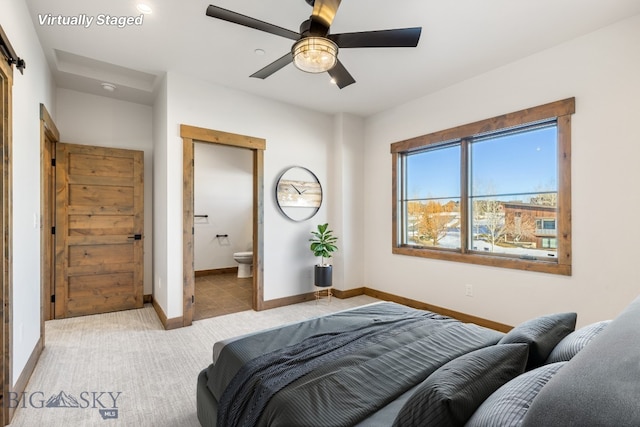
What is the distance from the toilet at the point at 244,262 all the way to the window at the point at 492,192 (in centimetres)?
280

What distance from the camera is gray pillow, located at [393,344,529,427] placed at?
81cm

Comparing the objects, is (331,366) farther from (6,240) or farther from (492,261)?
(492,261)

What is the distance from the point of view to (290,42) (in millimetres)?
2805

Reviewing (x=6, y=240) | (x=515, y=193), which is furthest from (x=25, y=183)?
(x=515, y=193)

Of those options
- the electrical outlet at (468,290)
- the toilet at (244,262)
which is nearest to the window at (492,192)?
the electrical outlet at (468,290)

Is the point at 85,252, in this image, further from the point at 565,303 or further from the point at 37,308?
the point at 565,303

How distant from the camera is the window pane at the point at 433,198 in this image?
3803 millimetres

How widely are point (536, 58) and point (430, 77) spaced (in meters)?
0.98

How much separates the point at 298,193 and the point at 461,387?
3.62 metres

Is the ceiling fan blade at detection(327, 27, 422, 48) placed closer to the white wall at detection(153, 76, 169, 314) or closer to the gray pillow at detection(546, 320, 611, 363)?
the gray pillow at detection(546, 320, 611, 363)

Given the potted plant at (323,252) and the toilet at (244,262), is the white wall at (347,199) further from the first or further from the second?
the toilet at (244,262)

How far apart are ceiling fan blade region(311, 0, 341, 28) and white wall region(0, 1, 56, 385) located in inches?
72.3

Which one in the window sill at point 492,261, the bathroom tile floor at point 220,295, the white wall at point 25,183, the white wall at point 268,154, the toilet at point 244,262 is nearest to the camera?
the white wall at point 25,183

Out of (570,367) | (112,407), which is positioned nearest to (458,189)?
(570,367)
